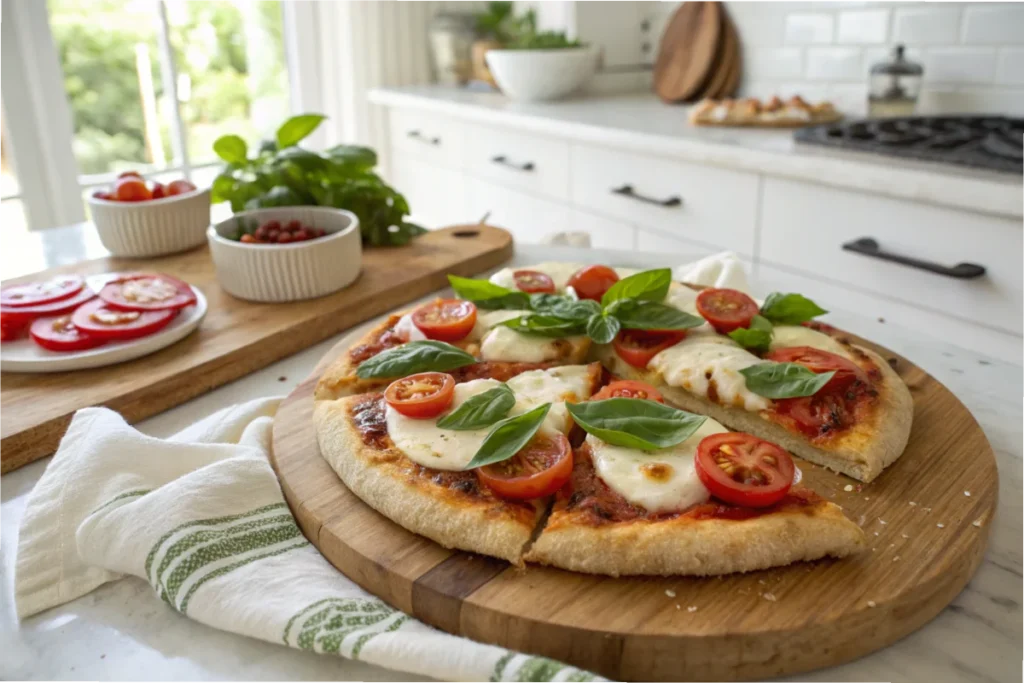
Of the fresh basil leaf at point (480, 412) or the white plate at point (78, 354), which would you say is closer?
the fresh basil leaf at point (480, 412)

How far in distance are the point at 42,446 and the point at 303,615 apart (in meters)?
0.64

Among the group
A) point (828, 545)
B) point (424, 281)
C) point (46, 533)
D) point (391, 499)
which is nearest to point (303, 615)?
point (391, 499)

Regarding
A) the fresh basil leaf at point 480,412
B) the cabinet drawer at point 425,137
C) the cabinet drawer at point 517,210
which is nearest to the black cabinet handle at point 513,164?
the cabinet drawer at point 517,210

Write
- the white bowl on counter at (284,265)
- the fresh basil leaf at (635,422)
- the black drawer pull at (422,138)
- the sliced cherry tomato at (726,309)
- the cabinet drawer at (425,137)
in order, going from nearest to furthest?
the fresh basil leaf at (635,422) → the sliced cherry tomato at (726,309) → the white bowl on counter at (284,265) → the cabinet drawer at (425,137) → the black drawer pull at (422,138)

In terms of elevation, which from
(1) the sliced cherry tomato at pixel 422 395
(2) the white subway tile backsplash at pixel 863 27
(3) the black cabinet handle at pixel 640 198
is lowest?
(3) the black cabinet handle at pixel 640 198

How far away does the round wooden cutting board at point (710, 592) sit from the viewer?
2.72 feet

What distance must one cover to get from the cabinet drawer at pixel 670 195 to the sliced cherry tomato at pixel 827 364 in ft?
4.50

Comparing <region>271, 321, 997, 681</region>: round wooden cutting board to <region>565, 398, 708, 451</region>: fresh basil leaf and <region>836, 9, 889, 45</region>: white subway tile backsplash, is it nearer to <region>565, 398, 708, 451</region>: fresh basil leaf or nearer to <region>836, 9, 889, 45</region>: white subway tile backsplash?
<region>565, 398, 708, 451</region>: fresh basil leaf

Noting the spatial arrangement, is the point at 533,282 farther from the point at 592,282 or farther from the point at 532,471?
the point at 532,471

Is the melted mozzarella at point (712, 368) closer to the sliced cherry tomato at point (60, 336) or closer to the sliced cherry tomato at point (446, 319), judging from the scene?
the sliced cherry tomato at point (446, 319)

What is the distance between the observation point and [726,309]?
4.65 ft

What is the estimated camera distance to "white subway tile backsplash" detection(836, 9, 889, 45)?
2979 mm

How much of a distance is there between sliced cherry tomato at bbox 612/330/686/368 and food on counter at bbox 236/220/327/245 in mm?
793

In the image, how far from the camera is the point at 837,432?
44.4 inches
